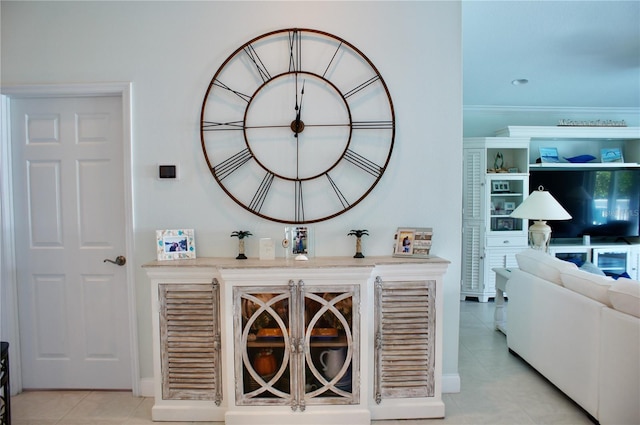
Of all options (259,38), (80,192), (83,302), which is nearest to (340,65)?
(259,38)

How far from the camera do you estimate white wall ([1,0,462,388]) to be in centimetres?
240

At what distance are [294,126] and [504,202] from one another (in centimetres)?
344

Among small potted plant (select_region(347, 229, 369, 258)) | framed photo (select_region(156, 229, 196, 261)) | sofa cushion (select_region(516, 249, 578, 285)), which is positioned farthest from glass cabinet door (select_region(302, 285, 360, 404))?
sofa cushion (select_region(516, 249, 578, 285))

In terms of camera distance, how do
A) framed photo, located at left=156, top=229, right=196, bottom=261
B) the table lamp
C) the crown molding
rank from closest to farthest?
framed photo, located at left=156, top=229, right=196, bottom=261 → the table lamp → the crown molding

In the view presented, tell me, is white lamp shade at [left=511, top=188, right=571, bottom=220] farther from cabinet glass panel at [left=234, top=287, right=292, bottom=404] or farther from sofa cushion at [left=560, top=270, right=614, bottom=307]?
cabinet glass panel at [left=234, top=287, right=292, bottom=404]

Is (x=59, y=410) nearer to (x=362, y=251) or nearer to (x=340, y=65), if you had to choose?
(x=362, y=251)

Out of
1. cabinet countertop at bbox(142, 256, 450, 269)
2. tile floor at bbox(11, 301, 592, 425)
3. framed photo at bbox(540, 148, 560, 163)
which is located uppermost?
framed photo at bbox(540, 148, 560, 163)

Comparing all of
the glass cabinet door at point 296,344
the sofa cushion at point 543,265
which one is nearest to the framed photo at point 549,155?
the sofa cushion at point 543,265

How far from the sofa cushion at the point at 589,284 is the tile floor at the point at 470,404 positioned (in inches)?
28.0

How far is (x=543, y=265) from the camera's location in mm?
2686

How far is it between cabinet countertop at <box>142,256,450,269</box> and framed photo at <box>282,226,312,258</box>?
0.21ft

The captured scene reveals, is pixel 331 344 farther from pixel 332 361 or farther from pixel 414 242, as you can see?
pixel 414 242

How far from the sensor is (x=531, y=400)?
2379 mm

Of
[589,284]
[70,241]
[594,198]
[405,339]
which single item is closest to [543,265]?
[589,284]
